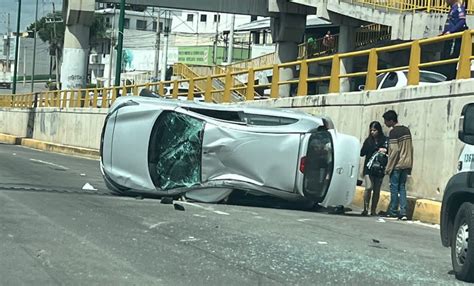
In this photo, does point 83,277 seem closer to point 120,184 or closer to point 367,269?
point 367,269

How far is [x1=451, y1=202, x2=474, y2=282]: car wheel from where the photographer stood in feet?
22.9

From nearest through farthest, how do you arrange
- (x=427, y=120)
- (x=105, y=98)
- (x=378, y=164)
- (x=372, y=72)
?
(x=378, y=164) < (x=427, y=120) < (x=372, y=72) < (x=105, y=98)

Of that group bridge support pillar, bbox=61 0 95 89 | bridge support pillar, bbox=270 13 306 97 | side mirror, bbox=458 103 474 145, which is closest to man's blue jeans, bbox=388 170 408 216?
side mirror, bbox=458 103 474 145

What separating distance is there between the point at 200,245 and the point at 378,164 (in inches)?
203

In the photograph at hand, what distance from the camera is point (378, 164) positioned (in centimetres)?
1289

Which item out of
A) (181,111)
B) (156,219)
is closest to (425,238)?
(156,219)

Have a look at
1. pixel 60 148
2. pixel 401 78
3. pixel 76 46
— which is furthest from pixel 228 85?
pixel 76 46

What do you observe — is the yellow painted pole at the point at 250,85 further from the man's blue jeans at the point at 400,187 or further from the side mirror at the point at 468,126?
the side mirror at the point at 468,126

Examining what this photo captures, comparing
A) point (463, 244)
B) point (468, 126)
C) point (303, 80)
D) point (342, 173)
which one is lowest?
point (463, 244)

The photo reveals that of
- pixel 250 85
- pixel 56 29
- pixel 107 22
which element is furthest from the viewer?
pixel 107 22

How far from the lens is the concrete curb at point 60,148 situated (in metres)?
29.4

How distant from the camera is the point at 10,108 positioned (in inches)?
1806

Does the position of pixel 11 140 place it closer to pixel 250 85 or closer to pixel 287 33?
pixel 287 33

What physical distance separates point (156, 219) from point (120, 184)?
2.74 metres
